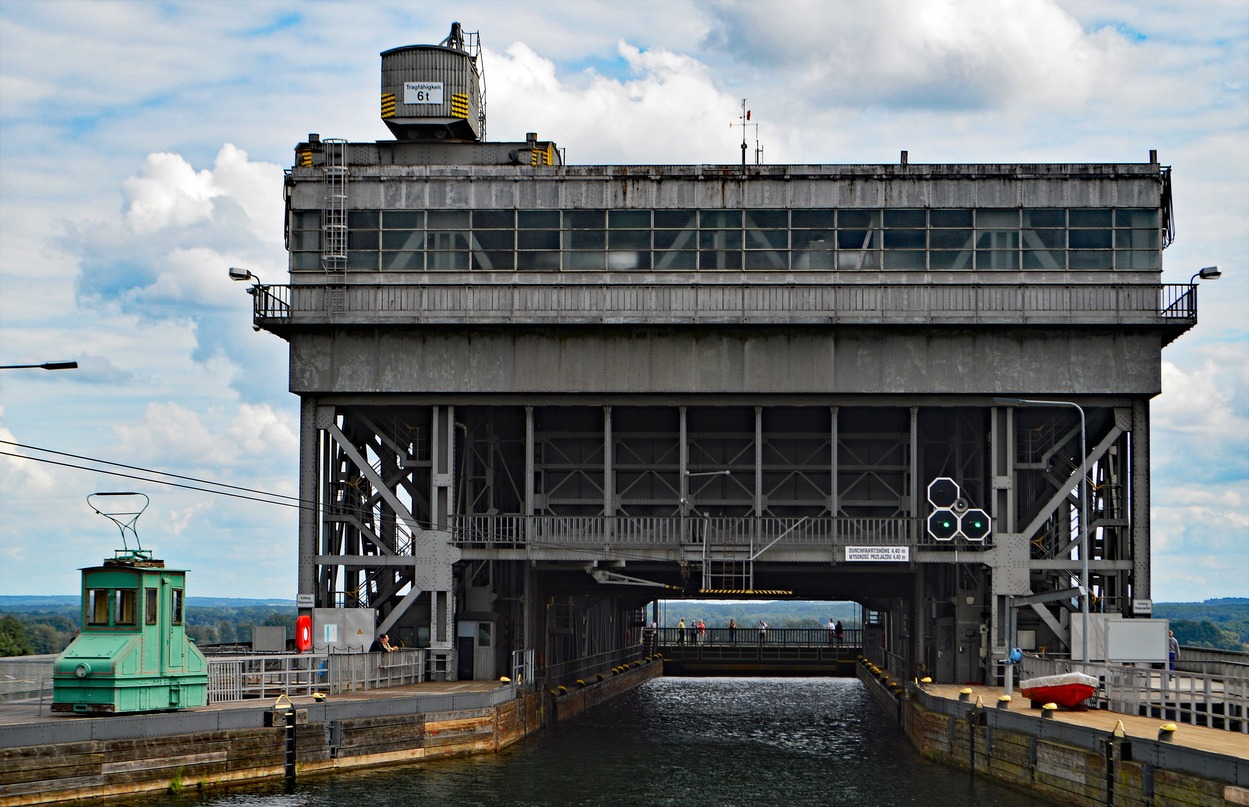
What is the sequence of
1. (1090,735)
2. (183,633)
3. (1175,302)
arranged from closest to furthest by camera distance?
(1090,735) < (183,633) < (1175,302)

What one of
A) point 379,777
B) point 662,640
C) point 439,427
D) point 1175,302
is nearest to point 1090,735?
point 379,777

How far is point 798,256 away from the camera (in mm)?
59688

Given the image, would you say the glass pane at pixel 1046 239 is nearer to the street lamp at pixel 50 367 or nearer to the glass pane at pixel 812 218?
the glass pane at pixel 812 218

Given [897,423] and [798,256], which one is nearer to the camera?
[798,256]

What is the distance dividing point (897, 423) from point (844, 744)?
13.8m

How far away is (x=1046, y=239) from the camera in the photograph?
59.3 m

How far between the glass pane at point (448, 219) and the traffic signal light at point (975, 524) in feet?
72.1

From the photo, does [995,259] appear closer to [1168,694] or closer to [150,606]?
[1168,694]

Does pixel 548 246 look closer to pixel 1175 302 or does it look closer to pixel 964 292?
pixel 964 292

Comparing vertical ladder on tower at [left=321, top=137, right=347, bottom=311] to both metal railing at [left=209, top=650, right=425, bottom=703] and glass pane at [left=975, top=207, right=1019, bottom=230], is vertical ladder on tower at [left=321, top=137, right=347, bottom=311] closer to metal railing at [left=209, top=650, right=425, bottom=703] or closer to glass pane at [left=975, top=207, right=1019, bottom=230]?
metal railing at [left=209, top=650, right=425, bottom=703]

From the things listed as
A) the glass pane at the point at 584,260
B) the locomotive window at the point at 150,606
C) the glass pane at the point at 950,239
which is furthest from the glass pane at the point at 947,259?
the locomotive window at the point at 150,606

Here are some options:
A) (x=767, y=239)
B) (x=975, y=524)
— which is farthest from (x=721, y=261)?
(x=975, y=524)

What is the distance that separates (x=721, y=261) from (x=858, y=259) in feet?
17.3

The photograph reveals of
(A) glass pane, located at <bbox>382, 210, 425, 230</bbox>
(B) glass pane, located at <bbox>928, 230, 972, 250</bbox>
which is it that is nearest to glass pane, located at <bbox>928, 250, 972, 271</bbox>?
Result: (B) glass pane, located at <bbox>928, 230, 972, 250</bbox>
